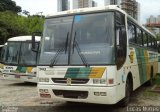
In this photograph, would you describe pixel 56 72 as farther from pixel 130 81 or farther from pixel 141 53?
pixel 141 53

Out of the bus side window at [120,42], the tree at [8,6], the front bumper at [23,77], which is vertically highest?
the tree at [8,6]

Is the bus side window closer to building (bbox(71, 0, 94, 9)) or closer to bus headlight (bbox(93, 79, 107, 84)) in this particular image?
bus headlight (bbox(93, 79, 107, 84))

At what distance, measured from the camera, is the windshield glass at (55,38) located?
351 inches

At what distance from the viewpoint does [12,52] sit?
57.1 feet

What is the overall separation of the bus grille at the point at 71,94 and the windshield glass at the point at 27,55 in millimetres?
8020

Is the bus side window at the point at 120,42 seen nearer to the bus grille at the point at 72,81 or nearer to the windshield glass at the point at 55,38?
the bus grille at the point at 72,81

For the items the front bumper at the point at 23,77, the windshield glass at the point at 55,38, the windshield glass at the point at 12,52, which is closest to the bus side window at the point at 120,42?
the windshield glass at the point at 55,38

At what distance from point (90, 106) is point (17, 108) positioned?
7.31 feet

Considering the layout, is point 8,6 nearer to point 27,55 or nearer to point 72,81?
point 27,55

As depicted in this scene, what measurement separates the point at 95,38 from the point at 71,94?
1.62 m

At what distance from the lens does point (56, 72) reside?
346 inches

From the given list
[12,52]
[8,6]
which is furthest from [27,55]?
[8,6]

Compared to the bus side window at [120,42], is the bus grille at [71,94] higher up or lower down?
lower down

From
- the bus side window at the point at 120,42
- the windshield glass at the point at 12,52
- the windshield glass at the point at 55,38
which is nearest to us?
the bus side window at the point at 120,42
